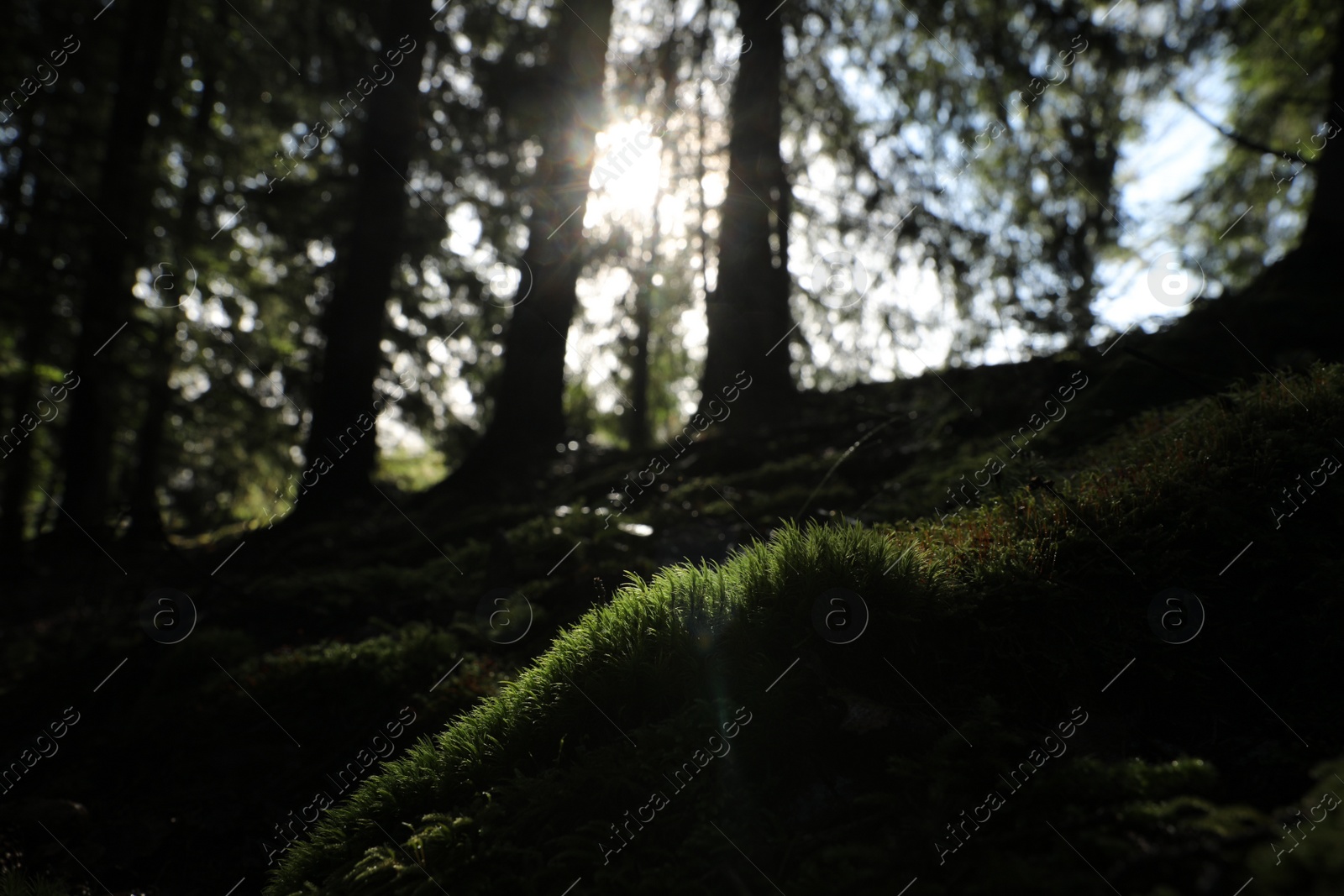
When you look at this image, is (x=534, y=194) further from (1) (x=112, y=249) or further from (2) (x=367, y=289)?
(1) (x=112, y=249)

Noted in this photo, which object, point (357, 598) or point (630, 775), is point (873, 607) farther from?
point (357, 598)

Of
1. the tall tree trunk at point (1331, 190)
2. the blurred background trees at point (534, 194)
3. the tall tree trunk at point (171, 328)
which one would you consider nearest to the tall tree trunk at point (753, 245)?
the blurred background trees at point (534, 194)

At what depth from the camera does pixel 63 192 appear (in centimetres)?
1141

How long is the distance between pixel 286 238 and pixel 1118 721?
515 inches

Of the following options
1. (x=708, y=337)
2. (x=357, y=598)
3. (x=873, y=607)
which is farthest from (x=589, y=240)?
(x=873, y=607)

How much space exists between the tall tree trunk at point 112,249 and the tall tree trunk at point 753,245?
7797mm

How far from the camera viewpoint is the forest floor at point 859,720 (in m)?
2.00

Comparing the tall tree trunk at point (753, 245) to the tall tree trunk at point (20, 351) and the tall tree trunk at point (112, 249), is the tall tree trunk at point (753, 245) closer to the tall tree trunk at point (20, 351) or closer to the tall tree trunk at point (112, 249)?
the tall tree trunk at point (112, 249)

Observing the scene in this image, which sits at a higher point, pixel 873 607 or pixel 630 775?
pixel 630 775

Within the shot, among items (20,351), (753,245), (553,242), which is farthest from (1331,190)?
(20,351)

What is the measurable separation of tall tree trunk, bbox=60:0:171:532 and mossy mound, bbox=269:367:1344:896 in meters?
9.50

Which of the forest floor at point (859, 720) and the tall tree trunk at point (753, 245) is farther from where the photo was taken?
the tall tree trunk at point (753, 245)

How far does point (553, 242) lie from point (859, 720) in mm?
7759

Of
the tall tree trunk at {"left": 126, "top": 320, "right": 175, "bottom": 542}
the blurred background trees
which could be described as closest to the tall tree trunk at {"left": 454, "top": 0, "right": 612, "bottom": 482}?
the blurred background trees
